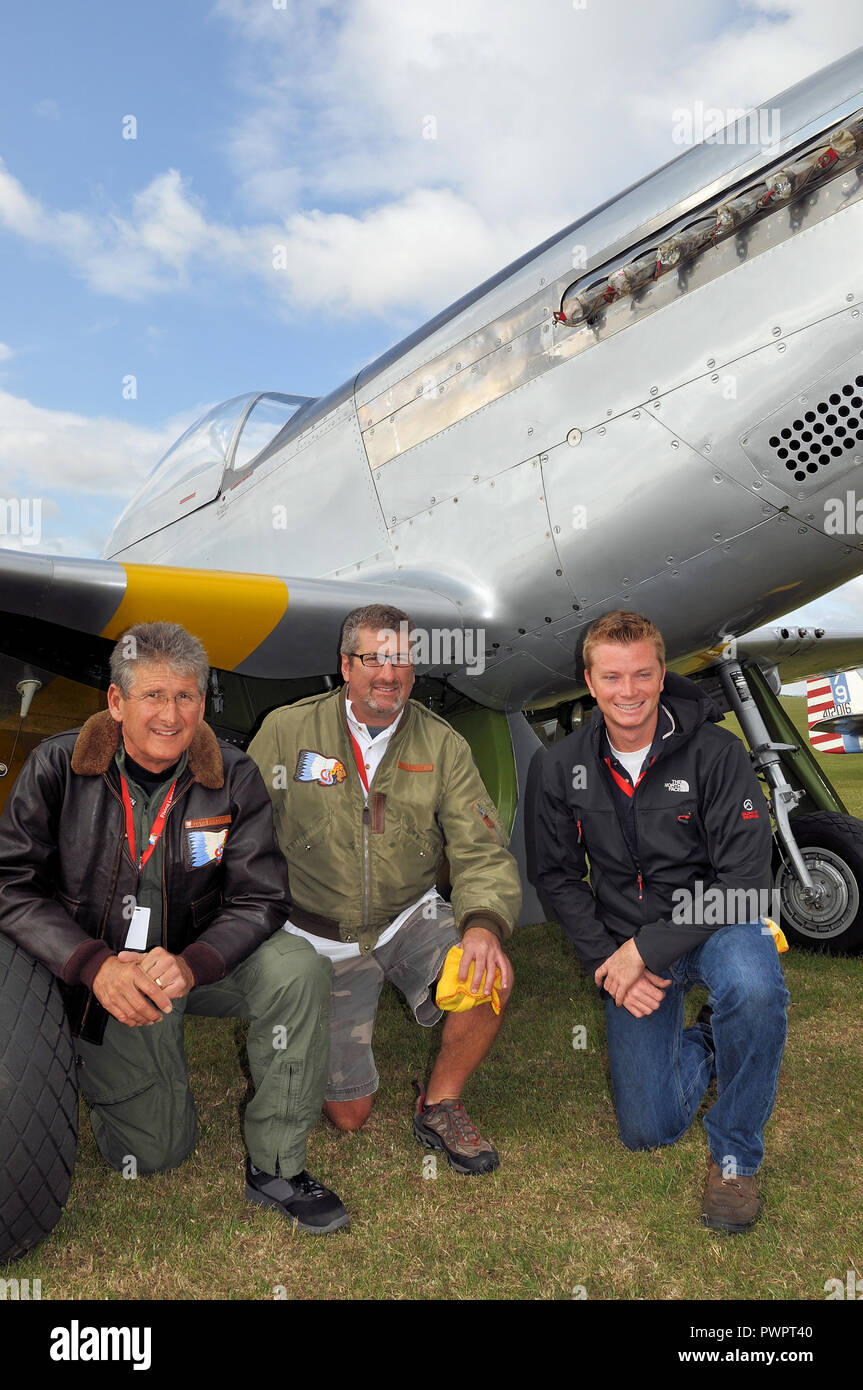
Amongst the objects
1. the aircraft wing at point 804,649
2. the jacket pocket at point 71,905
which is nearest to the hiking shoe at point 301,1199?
the jacket pocket at point 71,905

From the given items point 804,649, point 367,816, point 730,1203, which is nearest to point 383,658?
point 367,816

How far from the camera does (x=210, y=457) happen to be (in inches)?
172

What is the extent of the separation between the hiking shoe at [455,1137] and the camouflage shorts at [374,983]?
0.19 metres

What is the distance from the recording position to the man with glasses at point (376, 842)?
231 cm

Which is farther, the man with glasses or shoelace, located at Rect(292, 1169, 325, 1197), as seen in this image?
the man with glasses

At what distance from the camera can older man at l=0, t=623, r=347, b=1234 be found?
190 cm

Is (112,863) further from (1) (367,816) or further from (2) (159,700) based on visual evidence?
(1) (367,816)

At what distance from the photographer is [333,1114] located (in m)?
2.37

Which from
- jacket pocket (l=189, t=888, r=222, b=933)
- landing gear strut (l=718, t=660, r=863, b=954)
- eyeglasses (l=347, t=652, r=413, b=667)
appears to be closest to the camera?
jacket pocket (l=189, t=888, r=222, b=933)

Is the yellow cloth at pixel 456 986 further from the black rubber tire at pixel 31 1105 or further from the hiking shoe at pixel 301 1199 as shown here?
the black rubber tire at pixel 31 1105

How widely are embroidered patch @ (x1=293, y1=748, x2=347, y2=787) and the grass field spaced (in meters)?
0.92

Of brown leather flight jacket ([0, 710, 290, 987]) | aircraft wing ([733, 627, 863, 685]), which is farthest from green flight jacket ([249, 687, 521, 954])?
aircraft wing ([733, 627, 863, 685])

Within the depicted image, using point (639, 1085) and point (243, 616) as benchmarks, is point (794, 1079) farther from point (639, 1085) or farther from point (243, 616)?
point (243, 616)

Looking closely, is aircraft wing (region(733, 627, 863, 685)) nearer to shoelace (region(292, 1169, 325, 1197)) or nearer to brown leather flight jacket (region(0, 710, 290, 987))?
brown leather flight jacket (region(0, 710, 290, 987))
